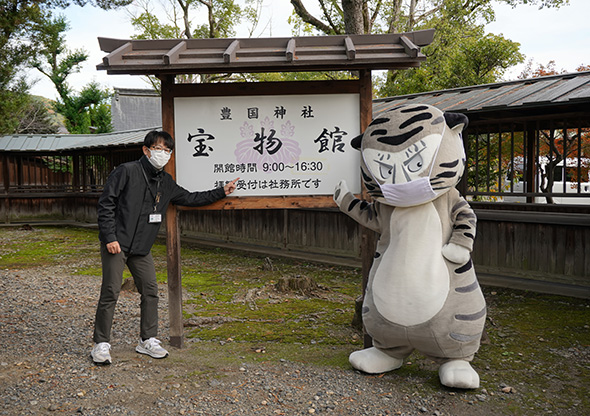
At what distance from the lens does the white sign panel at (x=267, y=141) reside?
5.07 meters

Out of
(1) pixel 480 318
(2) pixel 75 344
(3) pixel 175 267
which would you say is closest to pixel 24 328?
(2) pixel 75 344

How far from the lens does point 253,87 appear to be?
16.6 feet

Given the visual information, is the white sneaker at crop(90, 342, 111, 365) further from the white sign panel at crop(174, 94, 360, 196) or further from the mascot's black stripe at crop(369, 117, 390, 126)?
the mascot's black stripe at crop(369, 117, 390, 126)

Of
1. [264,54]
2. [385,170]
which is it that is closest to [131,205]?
[264,54]

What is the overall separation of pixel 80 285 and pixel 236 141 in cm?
513

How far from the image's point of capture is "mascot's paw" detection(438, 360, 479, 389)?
A: 4.09 meters

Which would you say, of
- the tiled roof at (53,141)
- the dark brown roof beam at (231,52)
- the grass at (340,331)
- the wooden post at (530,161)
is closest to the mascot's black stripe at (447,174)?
the grass at (340,331)

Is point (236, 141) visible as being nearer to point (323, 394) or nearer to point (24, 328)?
point (323, 394)

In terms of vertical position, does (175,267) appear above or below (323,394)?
above

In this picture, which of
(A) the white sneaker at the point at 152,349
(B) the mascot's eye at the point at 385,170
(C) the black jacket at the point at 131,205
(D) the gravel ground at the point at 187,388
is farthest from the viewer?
(A) the white sneaker at the point at 152,349

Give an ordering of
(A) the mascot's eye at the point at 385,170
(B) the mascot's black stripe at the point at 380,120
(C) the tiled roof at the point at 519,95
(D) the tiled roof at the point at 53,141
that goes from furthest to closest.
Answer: (D) the tiled roof at the point at 53,141, (C) the tiled roof at the point at 519,95, (B) the mascot's black stripe at the point at 380,120, (A) the mascot's eye at the point at 385,170

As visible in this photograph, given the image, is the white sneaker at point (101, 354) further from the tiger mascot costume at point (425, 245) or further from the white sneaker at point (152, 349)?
the tiger mascot costume at point (425, 245)

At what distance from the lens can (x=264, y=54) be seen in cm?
464

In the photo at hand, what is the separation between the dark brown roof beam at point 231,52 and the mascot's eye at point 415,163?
1.85 m
